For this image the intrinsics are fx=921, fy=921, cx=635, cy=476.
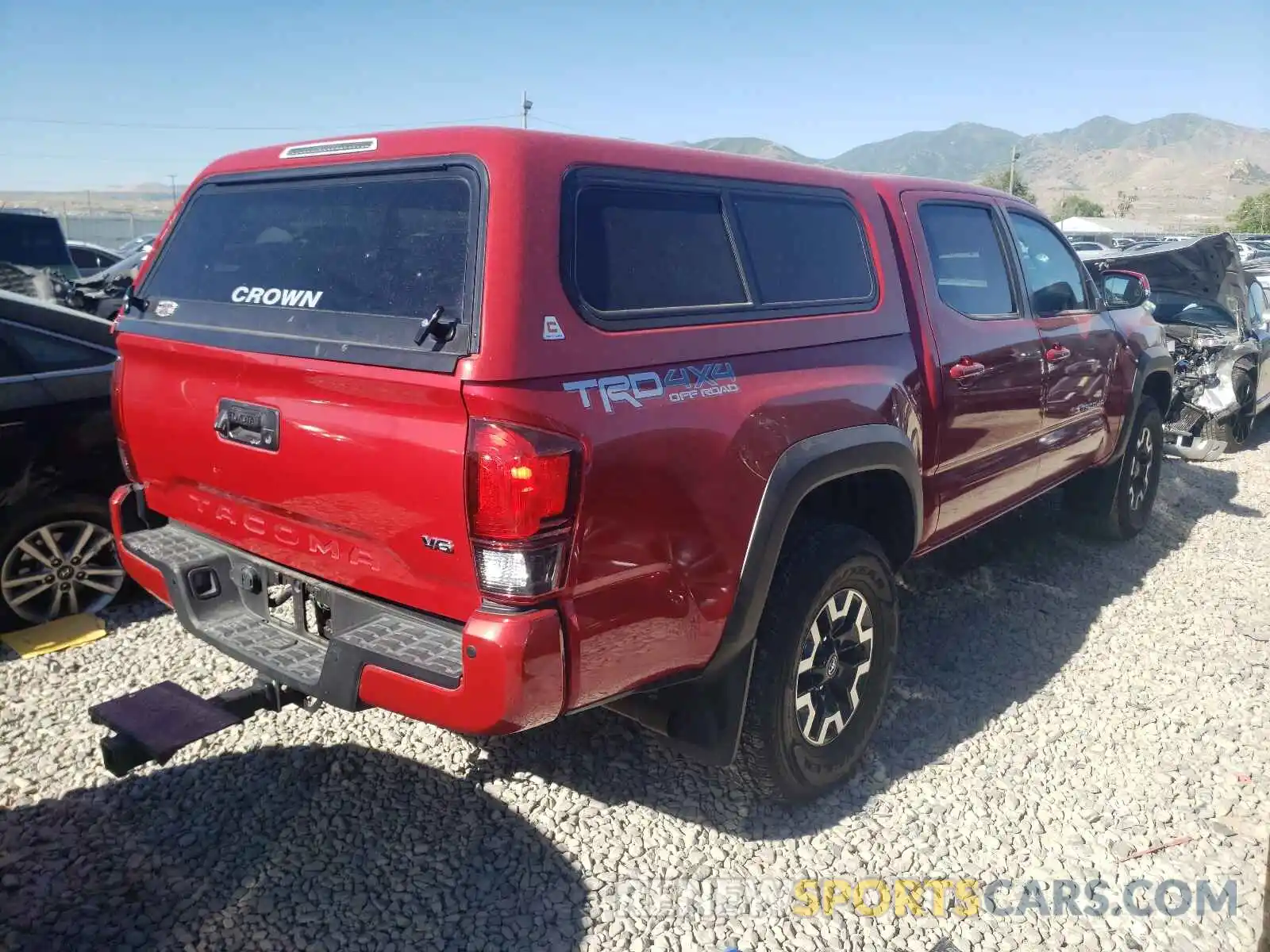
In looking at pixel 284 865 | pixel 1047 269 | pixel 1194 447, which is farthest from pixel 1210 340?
pixel 284 865

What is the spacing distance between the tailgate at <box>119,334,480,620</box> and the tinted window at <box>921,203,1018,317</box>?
7.66 ft

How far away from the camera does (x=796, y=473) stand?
270 centimetres

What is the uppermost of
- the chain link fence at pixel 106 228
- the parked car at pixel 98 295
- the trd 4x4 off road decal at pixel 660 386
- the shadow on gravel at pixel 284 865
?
the trd 4x4 off road decal at pixel 660 386

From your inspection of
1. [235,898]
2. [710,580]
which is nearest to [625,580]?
[710,580]

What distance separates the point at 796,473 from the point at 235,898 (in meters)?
1.99

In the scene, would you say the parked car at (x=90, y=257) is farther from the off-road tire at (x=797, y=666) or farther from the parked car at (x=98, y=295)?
the off-road tire at (x=797, y=666)

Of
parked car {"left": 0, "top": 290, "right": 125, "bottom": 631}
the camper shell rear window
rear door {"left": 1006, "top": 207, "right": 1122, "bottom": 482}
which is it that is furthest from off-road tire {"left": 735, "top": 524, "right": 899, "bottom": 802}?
parked car {"left": 0, "top": 290, "right": 125, "bottom": 631}

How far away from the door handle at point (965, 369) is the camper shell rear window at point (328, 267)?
213 cm

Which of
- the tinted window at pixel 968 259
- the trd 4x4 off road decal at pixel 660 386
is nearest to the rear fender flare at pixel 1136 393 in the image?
the tinted window at pixel 968 259

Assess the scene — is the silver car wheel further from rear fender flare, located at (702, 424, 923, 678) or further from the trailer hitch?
rear fender flare, located at (702, 424, 923, 678)

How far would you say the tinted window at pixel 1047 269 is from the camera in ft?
14.6

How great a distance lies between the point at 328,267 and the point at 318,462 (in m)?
0.56

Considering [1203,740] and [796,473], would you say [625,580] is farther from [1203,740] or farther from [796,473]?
[1203,740]

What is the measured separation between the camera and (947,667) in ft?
13.9
